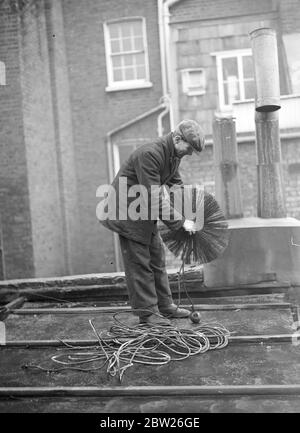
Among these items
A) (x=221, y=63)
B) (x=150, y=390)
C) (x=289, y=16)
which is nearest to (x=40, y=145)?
(x=221, y=63)

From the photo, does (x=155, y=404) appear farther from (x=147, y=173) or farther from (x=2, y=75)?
(x=2, y=75)

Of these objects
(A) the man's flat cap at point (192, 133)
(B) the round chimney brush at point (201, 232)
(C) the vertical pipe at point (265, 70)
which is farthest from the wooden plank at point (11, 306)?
(C) the vertical pipe at point (265, 70)

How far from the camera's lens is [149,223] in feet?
13.3

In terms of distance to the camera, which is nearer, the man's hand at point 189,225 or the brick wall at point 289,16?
the man's hand at point 189,225

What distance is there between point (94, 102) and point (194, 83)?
8.28 ft

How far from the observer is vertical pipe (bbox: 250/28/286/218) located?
5398 millimetres

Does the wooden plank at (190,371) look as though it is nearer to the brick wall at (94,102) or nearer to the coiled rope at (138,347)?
the coiled rope at (138,347)

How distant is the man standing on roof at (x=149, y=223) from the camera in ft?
12.6

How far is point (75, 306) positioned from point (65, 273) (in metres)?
5.58

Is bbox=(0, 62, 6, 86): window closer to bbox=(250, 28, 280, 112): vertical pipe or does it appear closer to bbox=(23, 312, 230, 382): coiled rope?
bbox=(250, 28, 280, 112): vertical pipe

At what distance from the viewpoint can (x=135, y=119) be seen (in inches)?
436

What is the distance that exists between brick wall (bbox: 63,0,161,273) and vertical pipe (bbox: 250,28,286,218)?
5.80 m

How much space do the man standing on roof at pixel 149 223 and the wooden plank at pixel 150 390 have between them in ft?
3.84

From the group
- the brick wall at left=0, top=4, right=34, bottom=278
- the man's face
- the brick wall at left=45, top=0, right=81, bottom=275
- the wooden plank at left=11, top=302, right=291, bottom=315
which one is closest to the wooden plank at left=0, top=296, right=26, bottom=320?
the wooden plank at left=11, top=302, right=291, bottom=315
